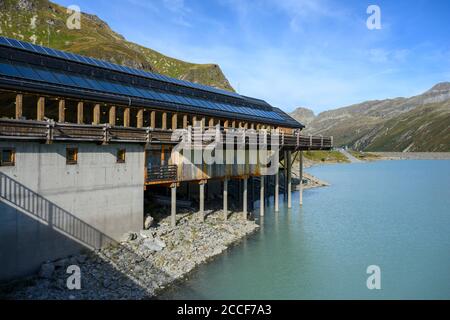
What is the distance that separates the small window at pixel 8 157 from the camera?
1875 centimetres

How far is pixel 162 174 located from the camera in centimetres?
2875

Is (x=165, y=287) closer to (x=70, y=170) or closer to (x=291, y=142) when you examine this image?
(x=70, y=170)

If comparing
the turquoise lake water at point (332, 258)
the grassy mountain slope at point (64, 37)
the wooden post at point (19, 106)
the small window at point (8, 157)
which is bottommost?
the turquoise lake water at point (332, 258)

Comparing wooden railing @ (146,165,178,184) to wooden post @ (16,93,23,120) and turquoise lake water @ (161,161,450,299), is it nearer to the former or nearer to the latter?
turquoise lake water @ (161,161,450,299)

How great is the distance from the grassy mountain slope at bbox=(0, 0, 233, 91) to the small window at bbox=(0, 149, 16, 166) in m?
92.6

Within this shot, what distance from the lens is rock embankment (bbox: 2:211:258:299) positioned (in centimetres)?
1875

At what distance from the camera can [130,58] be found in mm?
110188

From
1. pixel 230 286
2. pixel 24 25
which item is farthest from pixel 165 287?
pixel 24 25

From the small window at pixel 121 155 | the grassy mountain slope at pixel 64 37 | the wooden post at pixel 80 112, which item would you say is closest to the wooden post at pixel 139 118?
the small window at pixel 121 155

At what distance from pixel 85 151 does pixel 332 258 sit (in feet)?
65.5

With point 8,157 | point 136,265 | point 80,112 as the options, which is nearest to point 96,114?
point 80,112

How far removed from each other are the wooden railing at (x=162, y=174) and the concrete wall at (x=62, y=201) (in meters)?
0.94

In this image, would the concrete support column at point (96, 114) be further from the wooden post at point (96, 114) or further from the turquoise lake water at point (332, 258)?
the turquoise lake water at point (332, 258)
